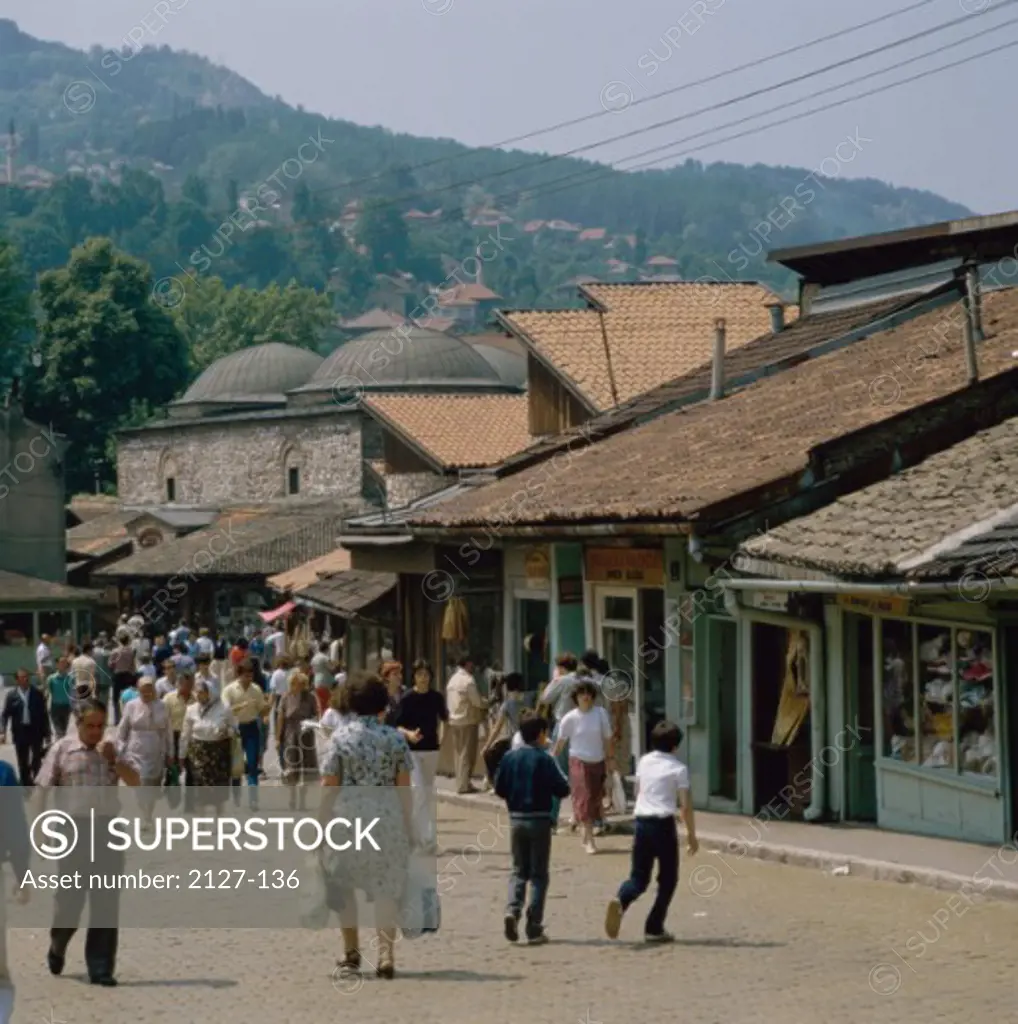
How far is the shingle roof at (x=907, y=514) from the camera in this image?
1912cm

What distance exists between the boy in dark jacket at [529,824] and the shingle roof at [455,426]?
2729cm

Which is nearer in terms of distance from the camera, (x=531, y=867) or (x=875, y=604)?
(x=531, y=867)

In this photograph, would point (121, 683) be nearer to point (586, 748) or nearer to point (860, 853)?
point (586, 748)

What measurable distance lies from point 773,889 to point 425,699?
416 cm

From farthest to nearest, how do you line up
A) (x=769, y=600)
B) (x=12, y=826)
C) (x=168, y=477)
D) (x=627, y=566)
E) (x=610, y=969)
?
(x=168, y=477)
(x=627, y=566)
(x=769, y=600)
(x=610, y=969)
(x=12, y=826)

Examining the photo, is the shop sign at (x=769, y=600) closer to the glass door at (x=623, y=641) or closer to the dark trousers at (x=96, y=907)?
the glass door at (x=623, y=641)

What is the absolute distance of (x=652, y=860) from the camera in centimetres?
1422

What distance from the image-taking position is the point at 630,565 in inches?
971

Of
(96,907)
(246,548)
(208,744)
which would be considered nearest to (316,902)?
(96,907)

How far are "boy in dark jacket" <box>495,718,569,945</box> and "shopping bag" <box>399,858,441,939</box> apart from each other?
20.4 inches

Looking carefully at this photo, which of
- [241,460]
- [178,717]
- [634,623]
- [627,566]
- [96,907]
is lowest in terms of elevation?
[178,717]

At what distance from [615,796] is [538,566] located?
A: 5.31 metres

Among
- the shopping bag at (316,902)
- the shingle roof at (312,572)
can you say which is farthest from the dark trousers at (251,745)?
the shingle roof at (312,572)

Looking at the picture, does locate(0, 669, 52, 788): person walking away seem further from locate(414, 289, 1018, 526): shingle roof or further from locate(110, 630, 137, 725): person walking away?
locate(110, 630, 137, 725): person walking away
